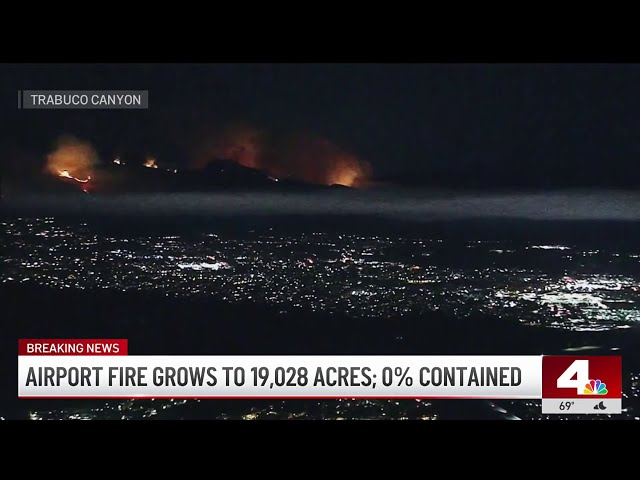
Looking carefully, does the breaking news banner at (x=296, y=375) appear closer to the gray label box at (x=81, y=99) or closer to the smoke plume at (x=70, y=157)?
the smoke plume at (x=70, y=157)

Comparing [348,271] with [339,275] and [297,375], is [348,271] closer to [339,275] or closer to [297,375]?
[339,275]

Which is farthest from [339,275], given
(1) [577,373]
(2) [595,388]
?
(2) [595,388]

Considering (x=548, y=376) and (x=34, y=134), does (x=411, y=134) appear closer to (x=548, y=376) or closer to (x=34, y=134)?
(x=548, y=376)

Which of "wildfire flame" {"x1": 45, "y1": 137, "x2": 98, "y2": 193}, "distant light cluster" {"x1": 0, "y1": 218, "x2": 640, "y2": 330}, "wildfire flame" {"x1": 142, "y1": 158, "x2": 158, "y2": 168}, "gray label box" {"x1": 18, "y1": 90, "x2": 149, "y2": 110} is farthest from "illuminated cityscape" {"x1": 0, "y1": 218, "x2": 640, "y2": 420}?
"gray label box" {"x1": 18, "y1": 90, "x2": 149, "y2": 110}

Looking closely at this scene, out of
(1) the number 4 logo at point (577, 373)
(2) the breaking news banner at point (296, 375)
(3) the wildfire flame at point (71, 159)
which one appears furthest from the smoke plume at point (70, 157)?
(1) the number 4 logo at point (577, 373)

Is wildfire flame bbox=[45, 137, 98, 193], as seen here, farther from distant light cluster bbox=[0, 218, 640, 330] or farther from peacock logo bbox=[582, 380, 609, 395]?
peacock logo bbox=[582, 380, 609, 395]
